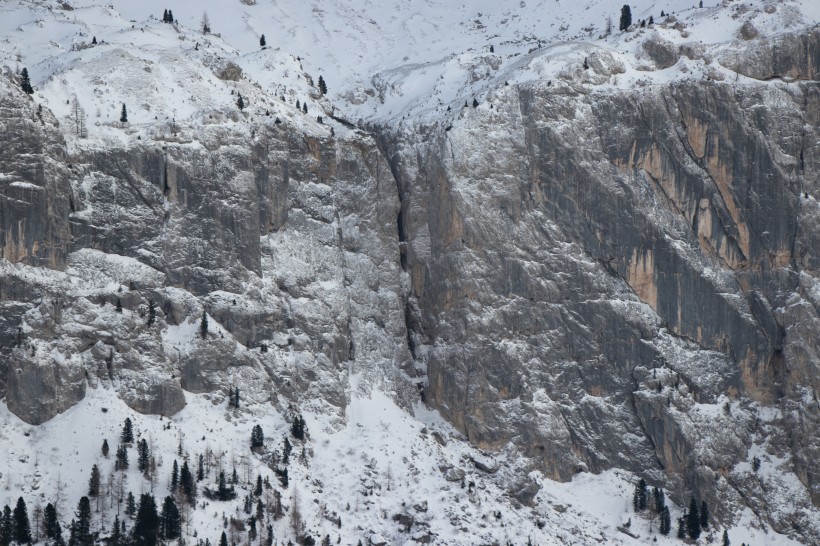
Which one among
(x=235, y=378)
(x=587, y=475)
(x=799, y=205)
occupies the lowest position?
A: (x=587, y=475)

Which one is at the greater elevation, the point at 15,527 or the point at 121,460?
the point at 121,460

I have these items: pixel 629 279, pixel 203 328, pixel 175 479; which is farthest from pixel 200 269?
pixel 629 279

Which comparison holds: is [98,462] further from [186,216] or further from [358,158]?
[358,158]

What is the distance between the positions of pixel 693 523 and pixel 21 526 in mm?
67817

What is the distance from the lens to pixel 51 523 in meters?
156

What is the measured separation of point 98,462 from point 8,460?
27.3 ft

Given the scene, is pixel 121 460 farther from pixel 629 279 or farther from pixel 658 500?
pixel 629 279

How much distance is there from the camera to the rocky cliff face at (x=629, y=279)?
186 m

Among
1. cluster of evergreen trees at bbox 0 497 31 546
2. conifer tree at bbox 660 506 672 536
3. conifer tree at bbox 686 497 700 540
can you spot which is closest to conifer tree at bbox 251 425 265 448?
cluster of evergreen trees at bbox 0 497 31 546

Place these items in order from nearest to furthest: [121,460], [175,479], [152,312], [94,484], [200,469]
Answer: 1. [94,484]
2. [175,479]
3. [121,460]
4. [200,469]
5. [152,312]

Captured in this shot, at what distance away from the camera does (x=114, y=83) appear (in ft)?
628

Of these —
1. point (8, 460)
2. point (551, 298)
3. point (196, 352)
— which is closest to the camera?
point (8, 460)

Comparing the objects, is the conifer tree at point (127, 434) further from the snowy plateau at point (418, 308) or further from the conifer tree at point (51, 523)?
the conifer tree at point (51, 523)

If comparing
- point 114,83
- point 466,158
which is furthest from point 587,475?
point 114,83
